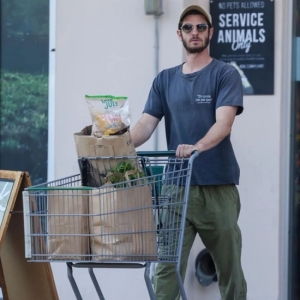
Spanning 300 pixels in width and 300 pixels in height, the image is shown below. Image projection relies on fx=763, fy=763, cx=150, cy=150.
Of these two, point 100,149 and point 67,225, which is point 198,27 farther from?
point 67,225

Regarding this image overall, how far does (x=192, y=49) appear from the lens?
452 cm

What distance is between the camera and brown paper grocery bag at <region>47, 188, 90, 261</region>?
3631 millimetres

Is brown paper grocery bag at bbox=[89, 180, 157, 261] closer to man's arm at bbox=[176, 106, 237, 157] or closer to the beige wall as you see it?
man's arm at bbox=[176, 106, 237, 157]

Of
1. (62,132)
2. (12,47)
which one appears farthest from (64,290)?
(12,47)

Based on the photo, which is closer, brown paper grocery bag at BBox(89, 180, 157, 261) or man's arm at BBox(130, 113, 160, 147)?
brown paper grocery bag at BBox(89, 180, 157, 261)

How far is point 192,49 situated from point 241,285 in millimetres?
1452

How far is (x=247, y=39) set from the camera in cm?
560

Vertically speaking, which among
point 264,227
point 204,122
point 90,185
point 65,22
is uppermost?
point 65,22

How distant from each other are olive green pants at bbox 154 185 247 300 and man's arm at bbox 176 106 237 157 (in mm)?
456

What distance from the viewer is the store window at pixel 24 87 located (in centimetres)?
619

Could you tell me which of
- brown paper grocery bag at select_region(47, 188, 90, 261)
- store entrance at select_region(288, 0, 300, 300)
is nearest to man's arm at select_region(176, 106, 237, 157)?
brown paper grocery bag at select_region(47, 188, 90, 261)

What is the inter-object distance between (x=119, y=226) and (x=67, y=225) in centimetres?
25

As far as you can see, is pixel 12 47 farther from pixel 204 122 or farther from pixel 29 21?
pixel 204 122

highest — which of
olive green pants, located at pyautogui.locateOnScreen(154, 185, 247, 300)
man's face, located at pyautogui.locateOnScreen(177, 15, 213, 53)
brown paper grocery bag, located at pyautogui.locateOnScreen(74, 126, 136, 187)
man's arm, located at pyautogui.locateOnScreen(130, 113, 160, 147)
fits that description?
man's face, located at pyautogui.locateOnScreen(177, 15, 213, 53)
